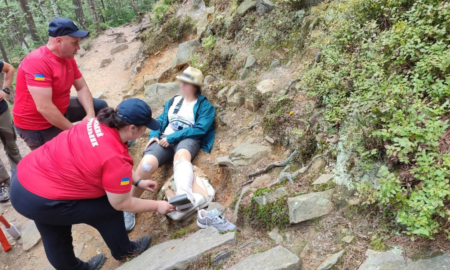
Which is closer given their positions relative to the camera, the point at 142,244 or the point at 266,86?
the point at 142,244

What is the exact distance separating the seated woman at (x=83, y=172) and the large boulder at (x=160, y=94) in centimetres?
450

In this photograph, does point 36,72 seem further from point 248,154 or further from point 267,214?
point 267,214

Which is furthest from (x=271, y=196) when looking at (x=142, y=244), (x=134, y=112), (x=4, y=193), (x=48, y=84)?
(x=4, y=193)

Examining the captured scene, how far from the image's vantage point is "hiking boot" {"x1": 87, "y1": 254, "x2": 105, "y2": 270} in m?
3.95

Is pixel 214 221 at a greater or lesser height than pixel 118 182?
lesser

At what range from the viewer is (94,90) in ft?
34.9

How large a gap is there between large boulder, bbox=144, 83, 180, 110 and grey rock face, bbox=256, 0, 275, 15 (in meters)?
2.80

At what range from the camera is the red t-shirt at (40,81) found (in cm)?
385

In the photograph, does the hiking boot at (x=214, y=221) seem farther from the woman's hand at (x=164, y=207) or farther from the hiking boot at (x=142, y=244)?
the hiking boot at (x=142, y=244)

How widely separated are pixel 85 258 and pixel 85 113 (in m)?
2.33

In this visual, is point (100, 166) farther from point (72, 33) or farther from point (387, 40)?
point (387, 40)

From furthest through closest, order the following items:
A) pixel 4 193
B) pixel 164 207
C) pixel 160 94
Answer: pixel 160 94 → pixel 4 193 → pixel 164 207

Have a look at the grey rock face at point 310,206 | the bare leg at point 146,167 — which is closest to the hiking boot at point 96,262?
the bare leg at point 146,167

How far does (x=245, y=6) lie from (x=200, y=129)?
3547 millimetres
